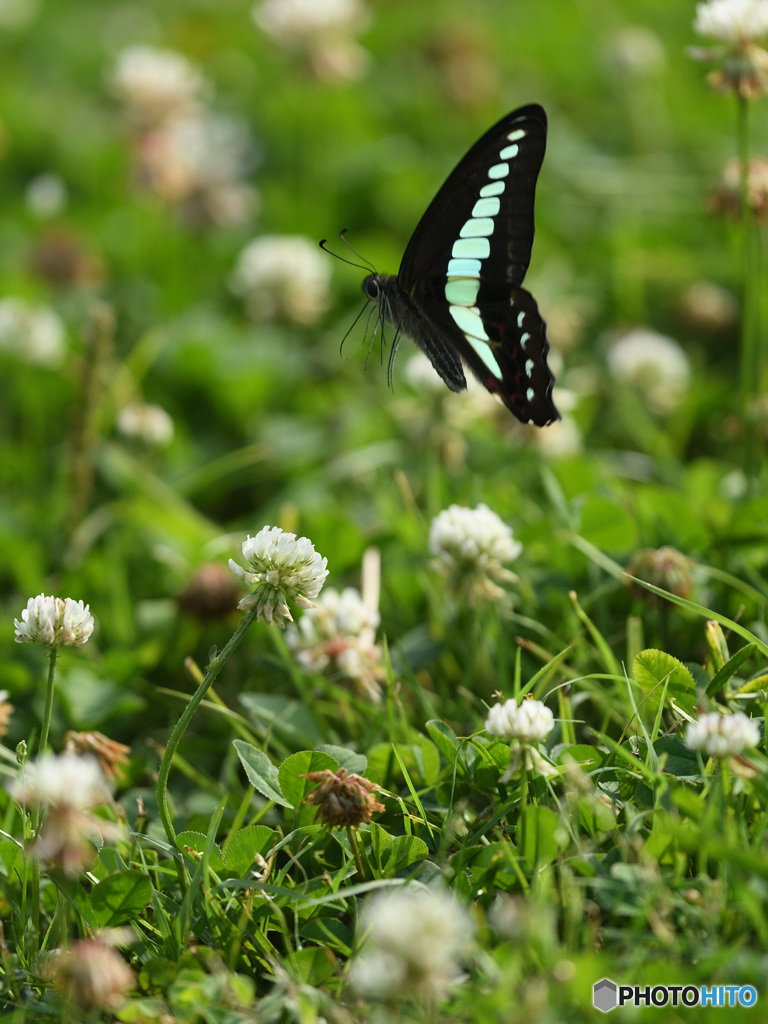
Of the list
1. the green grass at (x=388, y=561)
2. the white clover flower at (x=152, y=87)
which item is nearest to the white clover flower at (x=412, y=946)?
the green grass at (x=388, y=561)

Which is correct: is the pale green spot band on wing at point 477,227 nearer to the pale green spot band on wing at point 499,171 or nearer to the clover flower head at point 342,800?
the pale green spot band on wing at point 499,171

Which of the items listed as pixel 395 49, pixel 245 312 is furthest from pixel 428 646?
pixel 395 49

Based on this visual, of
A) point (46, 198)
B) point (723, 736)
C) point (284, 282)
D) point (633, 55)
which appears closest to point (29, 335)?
point (284, 282)

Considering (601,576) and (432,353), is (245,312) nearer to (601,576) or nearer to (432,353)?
(432,353)

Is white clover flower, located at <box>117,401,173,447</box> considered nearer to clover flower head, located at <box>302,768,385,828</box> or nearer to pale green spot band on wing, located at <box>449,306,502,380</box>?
pale green spot band on wing, located at <box>449,306,502,380</box>

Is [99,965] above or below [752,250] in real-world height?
below

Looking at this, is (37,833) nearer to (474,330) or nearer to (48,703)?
(48,703)

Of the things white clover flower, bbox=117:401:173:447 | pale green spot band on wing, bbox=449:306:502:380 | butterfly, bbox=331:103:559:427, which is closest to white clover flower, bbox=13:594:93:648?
butterfly, bbox=331:103:559:427
